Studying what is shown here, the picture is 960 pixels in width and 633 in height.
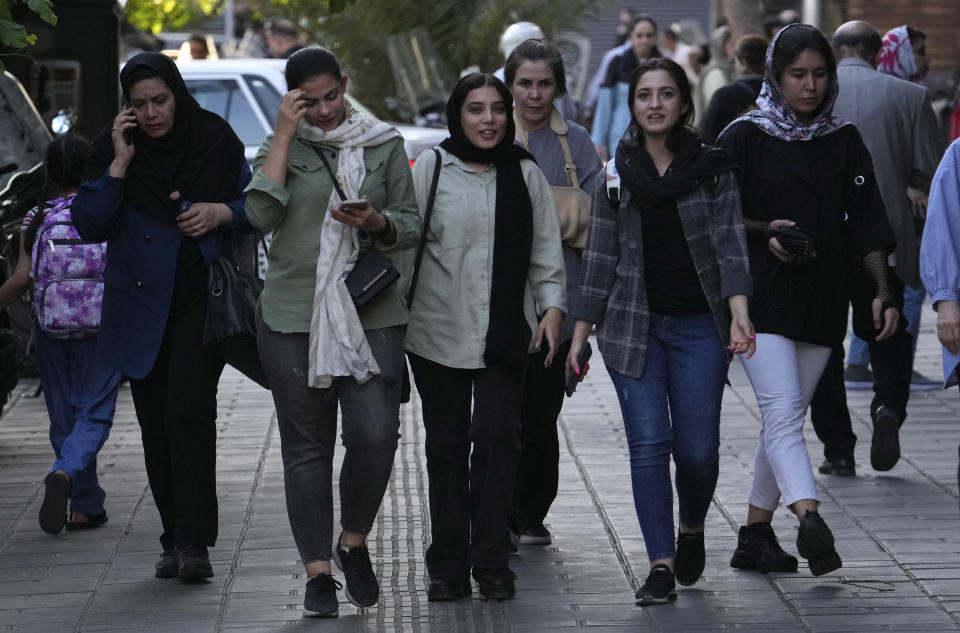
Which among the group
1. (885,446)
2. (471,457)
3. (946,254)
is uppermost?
(946,254)

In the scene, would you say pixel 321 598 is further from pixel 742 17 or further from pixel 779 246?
pixel 742 17

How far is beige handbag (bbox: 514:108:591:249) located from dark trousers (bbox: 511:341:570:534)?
40cm

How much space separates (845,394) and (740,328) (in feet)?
8.59

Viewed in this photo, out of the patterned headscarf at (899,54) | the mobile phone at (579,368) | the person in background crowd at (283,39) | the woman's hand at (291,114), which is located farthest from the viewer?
the person in background crowd at (283,39)

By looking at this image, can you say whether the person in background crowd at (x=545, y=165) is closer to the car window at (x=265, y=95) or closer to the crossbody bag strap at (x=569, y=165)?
the crossbody bag strap at (x=569, y=165)

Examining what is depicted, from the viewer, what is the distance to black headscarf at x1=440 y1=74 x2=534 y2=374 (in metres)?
5.65

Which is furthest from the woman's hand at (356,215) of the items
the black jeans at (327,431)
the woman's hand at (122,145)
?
the woman's hand at (122,145)

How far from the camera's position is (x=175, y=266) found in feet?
19.8

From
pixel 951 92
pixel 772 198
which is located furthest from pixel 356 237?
pixel 951 92

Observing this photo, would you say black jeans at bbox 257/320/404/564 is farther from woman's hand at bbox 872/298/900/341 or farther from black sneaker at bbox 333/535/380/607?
woman's hand at bbox 872/298/900/341

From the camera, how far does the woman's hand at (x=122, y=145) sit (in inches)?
232

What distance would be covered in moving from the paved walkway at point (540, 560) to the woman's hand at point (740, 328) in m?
0.87

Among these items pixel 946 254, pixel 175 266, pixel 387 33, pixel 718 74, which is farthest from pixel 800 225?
pixel 387 33

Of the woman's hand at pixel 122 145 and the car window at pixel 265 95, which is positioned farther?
the car window at pixel 265 95
